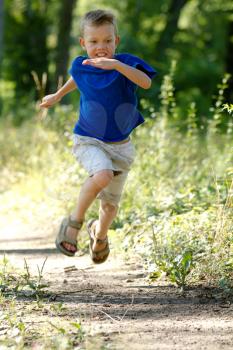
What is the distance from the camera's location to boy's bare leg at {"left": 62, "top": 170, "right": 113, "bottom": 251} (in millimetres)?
5156

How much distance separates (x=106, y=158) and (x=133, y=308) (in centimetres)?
109

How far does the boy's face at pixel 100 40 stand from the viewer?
522 cm

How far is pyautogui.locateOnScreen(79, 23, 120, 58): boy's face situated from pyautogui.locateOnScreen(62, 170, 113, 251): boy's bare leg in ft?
2.74

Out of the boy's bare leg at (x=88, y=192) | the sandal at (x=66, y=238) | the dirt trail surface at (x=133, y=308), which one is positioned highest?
the boy's bare leg at (x=88, y=192)

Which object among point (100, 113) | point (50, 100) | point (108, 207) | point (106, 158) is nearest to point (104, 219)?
point (108, 207)

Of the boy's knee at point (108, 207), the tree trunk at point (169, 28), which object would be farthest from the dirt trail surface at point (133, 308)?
the tree trunk at point (169, 28)

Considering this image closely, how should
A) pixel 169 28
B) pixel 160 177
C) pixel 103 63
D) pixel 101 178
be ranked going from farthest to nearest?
pixel 169 28, pixel 160 177, pixel 101 178, pixel 103 63

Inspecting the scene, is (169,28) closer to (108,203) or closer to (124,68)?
(108,203)

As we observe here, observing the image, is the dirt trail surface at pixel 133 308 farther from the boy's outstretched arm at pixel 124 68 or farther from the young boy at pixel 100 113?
the boy's outstretched arm at pixel 124 68

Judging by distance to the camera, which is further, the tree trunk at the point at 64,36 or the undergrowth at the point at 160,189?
the tree trunk at the point at 64,36

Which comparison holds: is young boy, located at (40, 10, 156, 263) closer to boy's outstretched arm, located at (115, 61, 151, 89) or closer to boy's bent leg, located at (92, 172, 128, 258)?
boy's outstretched arm, located at (115, 61, 151, 89)

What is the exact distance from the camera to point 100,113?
17.4 ft

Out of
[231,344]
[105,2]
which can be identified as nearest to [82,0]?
[105,2]

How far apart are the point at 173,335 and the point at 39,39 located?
70.6 ft
